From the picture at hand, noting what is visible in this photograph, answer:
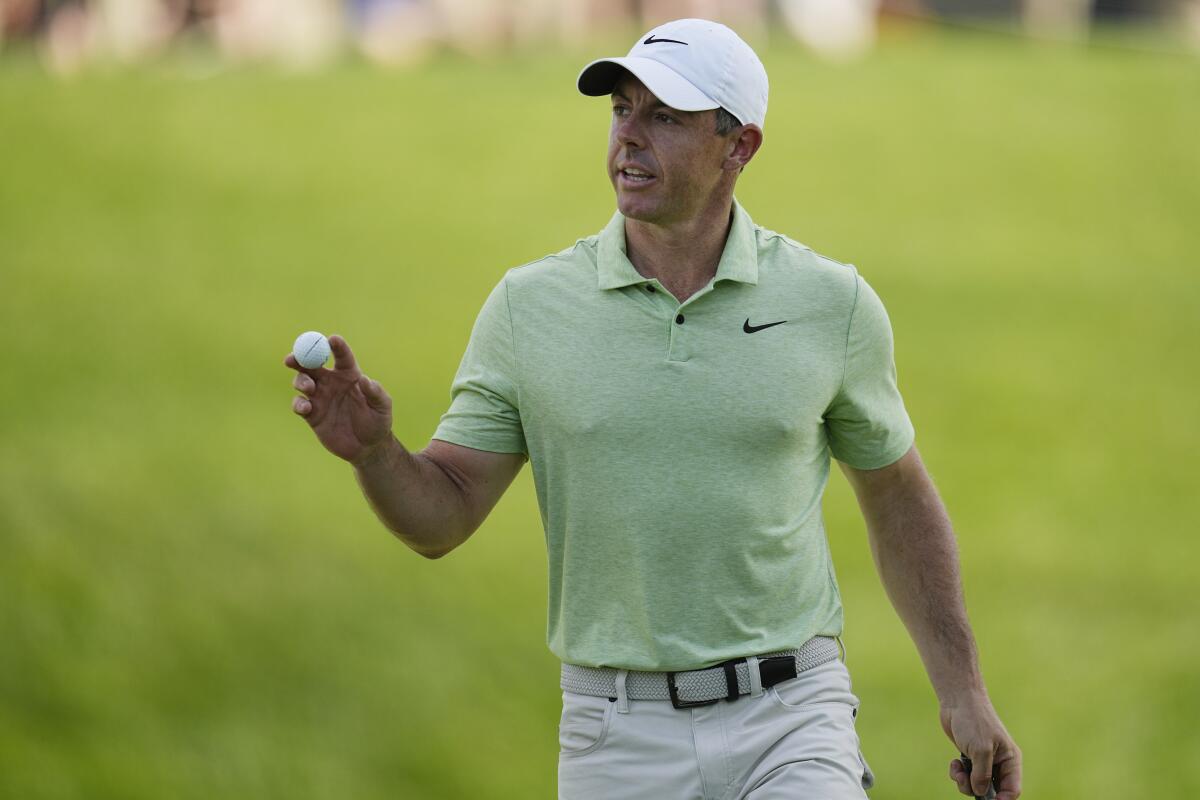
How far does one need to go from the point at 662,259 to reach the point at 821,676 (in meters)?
0.94

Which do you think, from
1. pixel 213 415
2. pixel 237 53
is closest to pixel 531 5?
pixel 237 53

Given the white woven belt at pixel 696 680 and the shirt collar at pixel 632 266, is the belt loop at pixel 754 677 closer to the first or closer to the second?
the white woven belt at pixel 696 680

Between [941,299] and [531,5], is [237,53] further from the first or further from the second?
[941,299]

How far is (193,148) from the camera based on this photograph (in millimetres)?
13969

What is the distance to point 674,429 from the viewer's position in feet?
12.0

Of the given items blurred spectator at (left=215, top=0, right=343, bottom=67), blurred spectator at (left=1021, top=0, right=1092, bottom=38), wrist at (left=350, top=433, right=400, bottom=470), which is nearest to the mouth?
wrist at (left=350, top=433, right=400, bottom=470)

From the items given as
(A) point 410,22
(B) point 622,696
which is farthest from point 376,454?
(A) point 410,22

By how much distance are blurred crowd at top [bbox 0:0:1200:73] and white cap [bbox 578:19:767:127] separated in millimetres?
9882

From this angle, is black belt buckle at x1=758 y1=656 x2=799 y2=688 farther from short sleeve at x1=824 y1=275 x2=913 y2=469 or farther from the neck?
the neck

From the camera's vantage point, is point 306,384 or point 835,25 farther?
point 835,25

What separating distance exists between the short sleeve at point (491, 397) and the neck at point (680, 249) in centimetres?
31

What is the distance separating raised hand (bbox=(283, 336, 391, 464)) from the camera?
3.49 m

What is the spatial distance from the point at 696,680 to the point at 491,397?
0.72 meters

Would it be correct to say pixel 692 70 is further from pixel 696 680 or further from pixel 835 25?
pixel 835 25
